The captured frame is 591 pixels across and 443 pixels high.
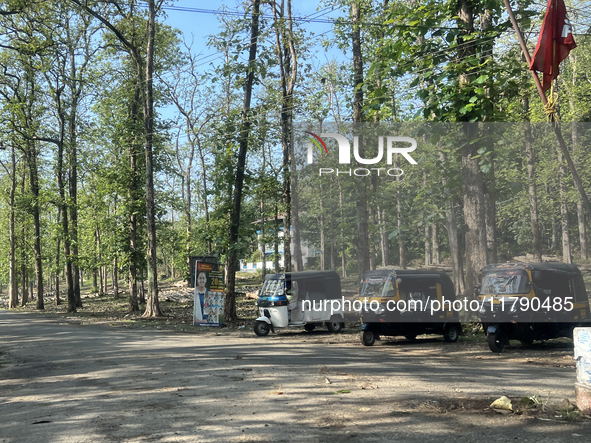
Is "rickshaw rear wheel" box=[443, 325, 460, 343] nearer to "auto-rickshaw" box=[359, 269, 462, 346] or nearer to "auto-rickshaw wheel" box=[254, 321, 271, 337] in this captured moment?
"auto-rickshaw" box=[359, 269, 462, 346]

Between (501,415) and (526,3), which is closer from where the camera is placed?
(501,415)

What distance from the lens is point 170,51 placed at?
37219 mm

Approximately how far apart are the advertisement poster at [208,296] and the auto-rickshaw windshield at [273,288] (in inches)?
132

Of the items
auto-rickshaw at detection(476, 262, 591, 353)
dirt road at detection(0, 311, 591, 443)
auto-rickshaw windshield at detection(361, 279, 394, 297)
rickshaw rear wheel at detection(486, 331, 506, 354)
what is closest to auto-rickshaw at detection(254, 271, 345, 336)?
auto-rickshaw windshield at detection(361, 279, 394, 297)

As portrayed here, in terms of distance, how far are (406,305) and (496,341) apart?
3.04 meters

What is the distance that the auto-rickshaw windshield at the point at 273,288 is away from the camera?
61.8ft

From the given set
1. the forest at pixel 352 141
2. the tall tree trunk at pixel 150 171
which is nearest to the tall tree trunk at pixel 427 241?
the forest at pixel 352 141

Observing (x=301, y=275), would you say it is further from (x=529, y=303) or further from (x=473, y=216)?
(x=529, y=303)

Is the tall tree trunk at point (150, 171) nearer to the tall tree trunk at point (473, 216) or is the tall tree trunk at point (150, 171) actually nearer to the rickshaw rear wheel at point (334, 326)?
the rickshaw rear wheel at point (334, 326)

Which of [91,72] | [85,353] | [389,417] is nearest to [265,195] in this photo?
[85,353]

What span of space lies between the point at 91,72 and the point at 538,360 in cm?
3109

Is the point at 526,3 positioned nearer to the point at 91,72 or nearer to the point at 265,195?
the point at 265,195

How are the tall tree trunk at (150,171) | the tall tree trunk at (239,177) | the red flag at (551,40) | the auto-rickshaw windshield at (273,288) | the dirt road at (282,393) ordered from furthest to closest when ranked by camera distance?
the tall tree trunk at (150,171) → the tall tree trunk at (239,177) → the auto-rickshaw windshield at (273,288) → the red flag at (551,40) → the dirt road at (282,393)

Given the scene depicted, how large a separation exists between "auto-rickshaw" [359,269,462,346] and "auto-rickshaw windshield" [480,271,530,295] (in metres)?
1.89
